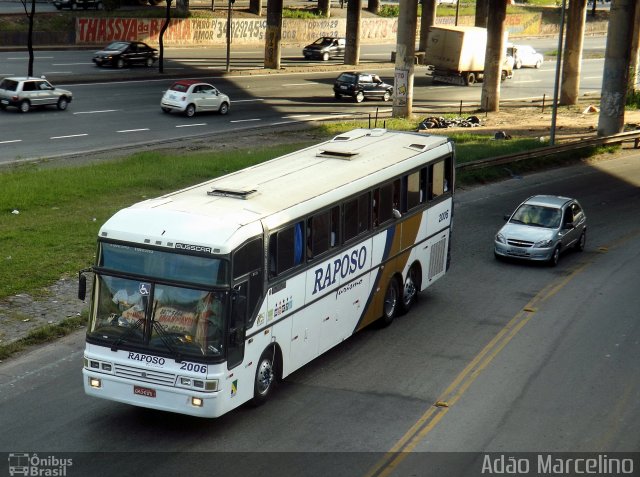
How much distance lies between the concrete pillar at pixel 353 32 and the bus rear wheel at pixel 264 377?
195 ft

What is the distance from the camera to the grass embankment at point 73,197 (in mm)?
22219

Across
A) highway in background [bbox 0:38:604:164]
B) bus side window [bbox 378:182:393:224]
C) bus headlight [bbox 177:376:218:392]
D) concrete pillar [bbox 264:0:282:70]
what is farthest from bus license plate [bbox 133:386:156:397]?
concrete pillar [bbox 264:0:282:70]

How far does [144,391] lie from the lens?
14.5 metres

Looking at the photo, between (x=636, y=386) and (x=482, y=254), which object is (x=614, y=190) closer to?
(x=482, y=254)

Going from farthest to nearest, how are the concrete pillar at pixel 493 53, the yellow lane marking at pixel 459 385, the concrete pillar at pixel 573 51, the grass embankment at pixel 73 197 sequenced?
the concrete pillar at pixel 573 51, the concrete pillar at pixel 493 53, the grass embankment at pixel 73 197, the yellow lane marking at pixel 459 385

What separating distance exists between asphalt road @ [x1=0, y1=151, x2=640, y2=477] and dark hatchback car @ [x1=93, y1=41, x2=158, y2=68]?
42728 mm

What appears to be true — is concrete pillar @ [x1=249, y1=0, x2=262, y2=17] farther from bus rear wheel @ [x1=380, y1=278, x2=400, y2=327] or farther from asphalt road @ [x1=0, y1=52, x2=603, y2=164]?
bus rear wheel @ [x1=380, y1=278, x2=400, y2=327]

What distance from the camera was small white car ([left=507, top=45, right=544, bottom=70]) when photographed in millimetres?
78312

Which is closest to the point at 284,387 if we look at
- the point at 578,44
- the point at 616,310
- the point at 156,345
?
the point at 156,345

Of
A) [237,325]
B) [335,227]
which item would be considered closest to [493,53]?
[335,227]

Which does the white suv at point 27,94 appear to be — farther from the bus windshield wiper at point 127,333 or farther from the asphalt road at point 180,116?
the bus windshield wiper at point 127,333

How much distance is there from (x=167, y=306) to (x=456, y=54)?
54.7 metres

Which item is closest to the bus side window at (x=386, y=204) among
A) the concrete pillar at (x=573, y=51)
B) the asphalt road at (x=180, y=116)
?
the asphalt road at (x=180, y=116)

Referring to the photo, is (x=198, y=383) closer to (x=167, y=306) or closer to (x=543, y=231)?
(x=167, y=306)
